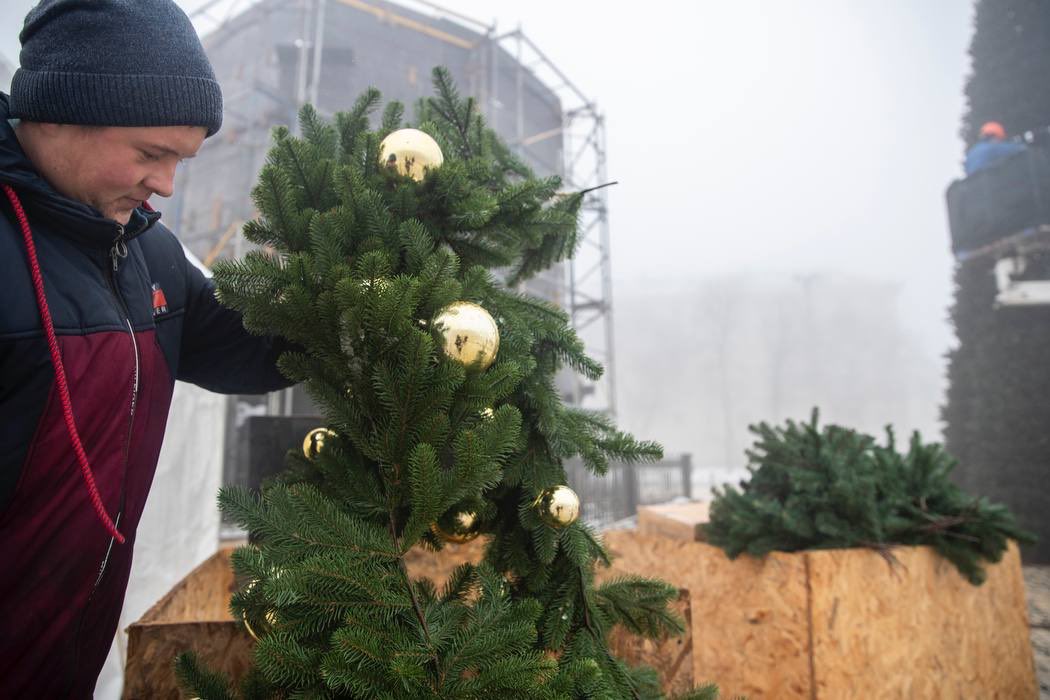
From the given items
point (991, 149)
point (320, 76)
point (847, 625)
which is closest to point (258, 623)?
point (847, 625)

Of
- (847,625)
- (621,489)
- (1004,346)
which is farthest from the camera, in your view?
(621,489)

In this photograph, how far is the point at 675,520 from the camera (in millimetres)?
3250

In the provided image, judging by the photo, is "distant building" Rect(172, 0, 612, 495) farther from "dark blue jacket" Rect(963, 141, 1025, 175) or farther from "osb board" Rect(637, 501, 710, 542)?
"osb board" Rect(637, 501, 710, 542)

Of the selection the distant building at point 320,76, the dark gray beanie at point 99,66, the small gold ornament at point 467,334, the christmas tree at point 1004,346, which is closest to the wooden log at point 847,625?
the small gold ornament at point 467,334

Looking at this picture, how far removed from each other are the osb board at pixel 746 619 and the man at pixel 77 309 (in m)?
1.96

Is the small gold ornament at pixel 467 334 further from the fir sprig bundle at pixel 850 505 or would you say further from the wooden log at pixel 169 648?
the fir sprig bundle at pixel 850 505

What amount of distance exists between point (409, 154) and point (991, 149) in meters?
9.51

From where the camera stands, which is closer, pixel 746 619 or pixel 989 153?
pixel 746 619

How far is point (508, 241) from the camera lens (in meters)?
1.60

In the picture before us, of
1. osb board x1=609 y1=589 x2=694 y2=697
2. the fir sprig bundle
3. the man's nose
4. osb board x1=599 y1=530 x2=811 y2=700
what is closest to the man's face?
the man's nose

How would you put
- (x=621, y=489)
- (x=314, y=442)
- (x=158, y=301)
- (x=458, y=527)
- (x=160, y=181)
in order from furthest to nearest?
(x=621, y=489) → (x=314, y=442) → (x=458, y=527) → (x=158, y=301) → (x=160, y=181)

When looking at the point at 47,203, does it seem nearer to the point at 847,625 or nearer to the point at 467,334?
the point at 467,334

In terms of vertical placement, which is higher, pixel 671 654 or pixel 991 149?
pixel 991 149

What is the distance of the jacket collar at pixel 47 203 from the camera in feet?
3.17
